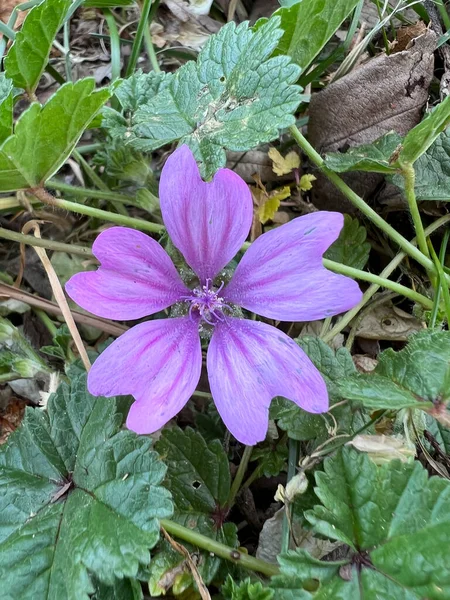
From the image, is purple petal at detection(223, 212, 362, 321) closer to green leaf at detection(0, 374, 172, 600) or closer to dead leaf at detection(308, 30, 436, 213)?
green leaf at detection(0, 374, 172, 600)

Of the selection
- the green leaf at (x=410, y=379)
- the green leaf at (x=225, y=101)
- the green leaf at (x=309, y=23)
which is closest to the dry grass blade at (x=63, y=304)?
the green leaf at (x=225, y=101)

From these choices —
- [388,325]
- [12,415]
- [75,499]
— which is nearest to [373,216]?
[388,325]

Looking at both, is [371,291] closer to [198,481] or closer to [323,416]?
[323,416]

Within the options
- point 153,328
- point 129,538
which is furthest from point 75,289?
point 129,538

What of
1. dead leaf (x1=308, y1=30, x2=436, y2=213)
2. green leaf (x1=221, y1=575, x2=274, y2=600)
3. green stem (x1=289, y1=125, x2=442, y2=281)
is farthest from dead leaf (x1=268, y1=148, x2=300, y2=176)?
green leaf (x1=221, y1=575, x2=274, y2=600)

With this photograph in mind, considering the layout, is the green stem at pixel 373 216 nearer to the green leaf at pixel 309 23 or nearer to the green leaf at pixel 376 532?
the green leaf at pixel 309 23
